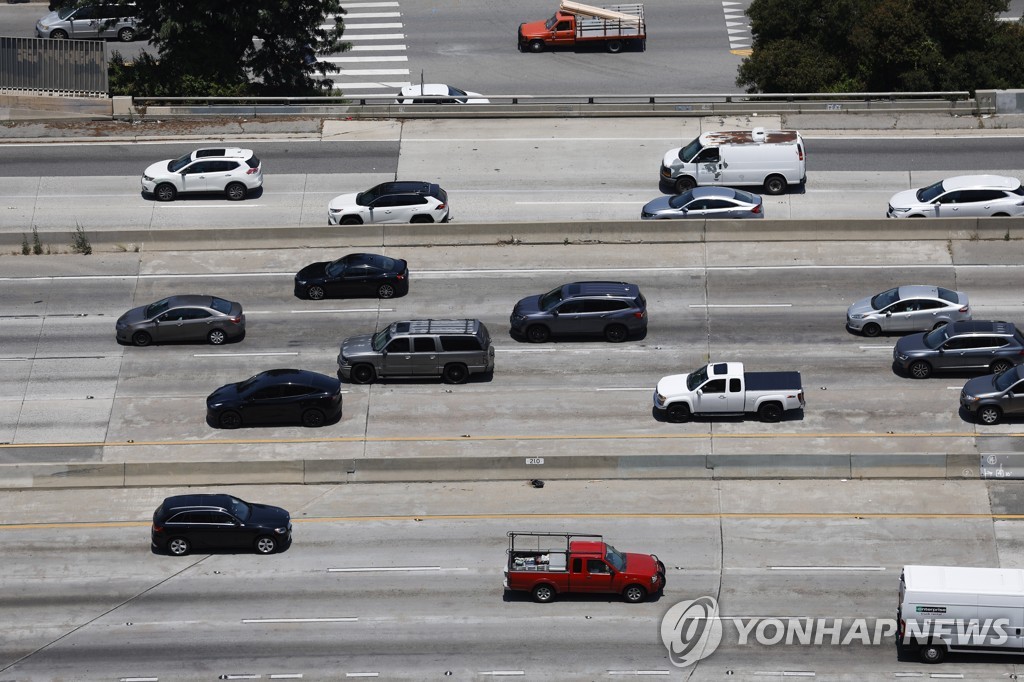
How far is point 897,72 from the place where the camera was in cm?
5603

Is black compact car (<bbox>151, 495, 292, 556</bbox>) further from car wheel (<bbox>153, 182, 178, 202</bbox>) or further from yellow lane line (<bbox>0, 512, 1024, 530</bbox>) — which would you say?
car wheel (<bbox>153, 182, 178, 202</bbox>)

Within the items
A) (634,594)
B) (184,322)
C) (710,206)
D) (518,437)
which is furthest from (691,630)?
(710,206)

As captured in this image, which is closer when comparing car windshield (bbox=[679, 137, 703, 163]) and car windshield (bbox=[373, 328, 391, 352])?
car windshield (bbox=[373, 328, 391, 352])

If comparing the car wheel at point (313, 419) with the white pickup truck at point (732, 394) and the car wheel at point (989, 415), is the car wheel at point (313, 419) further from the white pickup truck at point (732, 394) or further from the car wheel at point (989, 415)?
the car wheel at point (989, 415)

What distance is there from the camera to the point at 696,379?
3794 cm

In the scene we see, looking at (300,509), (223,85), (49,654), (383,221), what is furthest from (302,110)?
(49,654)

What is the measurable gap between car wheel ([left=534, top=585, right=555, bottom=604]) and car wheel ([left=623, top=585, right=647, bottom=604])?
5.34 feet

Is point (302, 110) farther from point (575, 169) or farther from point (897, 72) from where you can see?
point (897, 72)

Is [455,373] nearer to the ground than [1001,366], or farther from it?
nearer to the ground

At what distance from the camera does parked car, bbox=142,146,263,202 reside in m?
49.7

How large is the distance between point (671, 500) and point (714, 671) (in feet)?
22.9

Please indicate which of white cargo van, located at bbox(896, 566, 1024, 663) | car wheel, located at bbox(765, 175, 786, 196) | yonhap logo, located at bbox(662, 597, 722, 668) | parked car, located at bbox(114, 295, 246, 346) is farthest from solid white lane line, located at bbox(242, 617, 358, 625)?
car wheel, located at bbox(765, 175, 786, 196)

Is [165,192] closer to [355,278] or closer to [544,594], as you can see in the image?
[355,278]

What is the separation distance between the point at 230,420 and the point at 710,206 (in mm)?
17910
